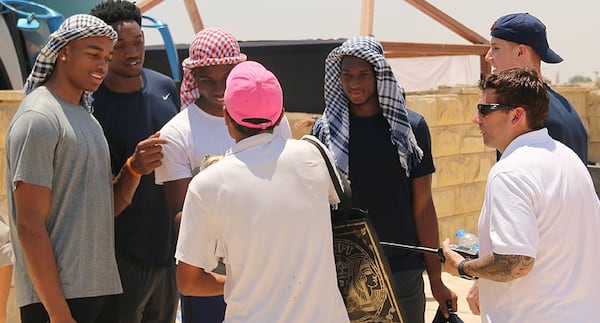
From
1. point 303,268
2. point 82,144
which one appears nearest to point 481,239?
point 303,268

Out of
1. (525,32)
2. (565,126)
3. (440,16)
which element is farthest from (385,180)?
(440,16)

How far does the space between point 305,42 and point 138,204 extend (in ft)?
16.6

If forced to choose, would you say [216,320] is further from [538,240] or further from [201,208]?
[538,240]

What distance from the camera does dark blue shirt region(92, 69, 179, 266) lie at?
10.7 ft

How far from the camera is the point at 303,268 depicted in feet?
7.32

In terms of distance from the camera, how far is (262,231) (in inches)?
86.4

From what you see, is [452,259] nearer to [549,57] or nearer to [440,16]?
[549,57]

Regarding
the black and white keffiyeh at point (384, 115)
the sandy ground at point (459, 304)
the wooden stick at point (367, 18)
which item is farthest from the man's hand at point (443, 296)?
the wooden stick at point (367, 18)

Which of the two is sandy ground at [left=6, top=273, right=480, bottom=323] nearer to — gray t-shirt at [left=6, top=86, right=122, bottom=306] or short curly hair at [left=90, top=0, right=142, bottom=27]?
short curly hair at [left=90, top=0, right=142, bottom=27]

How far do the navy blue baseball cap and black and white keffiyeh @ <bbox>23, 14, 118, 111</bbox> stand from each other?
1.60m

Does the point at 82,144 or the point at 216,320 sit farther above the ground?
the point at 82,144

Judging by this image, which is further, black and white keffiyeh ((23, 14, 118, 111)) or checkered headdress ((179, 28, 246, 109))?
checkered headdress ((179, 28, 246, 109))

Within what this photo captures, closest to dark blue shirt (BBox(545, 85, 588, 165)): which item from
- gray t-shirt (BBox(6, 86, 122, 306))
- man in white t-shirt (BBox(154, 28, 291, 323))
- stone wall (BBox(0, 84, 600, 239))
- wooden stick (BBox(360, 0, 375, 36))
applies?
man in white t-shirt (BBox(154, 28, 291, 323))

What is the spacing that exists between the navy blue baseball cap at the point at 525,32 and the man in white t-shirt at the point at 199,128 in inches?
40.3
